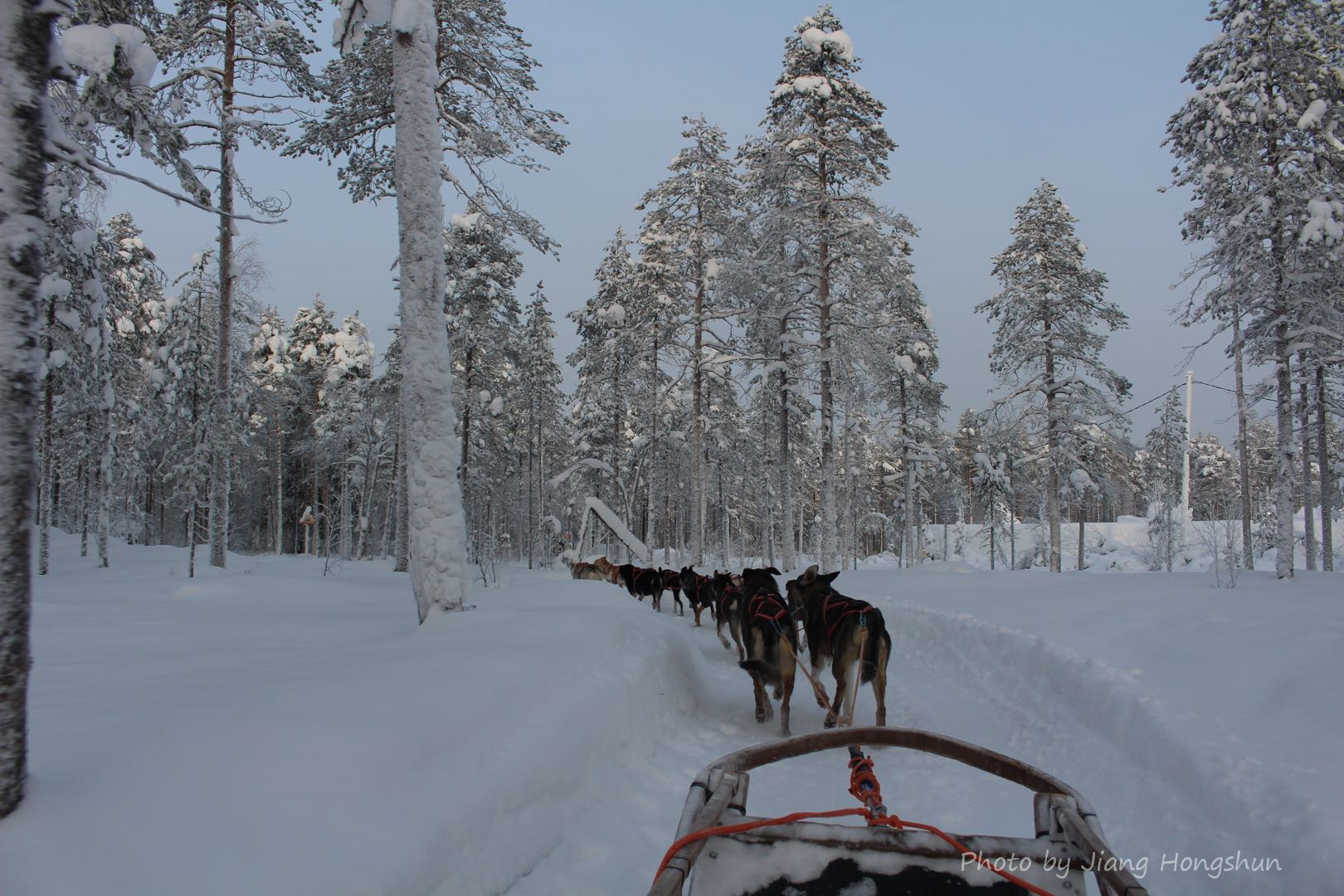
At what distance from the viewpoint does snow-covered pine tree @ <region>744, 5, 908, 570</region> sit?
1802 cm

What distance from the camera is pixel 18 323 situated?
8.09 feet

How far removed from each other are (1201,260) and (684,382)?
565 inches

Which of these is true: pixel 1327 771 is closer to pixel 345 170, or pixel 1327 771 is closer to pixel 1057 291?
pixel 345 170

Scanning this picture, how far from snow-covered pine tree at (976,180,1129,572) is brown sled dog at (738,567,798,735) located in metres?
20.0

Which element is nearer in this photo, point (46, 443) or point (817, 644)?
point (817, 644)

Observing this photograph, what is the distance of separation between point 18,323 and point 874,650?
20.1 ft

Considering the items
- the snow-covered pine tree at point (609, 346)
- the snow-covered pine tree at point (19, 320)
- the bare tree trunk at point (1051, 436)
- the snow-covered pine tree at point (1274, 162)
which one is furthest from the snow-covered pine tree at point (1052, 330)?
the snow-covered pine tree at point (19, 320)

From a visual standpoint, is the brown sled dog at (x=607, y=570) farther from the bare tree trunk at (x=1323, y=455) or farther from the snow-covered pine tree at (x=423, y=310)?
the bare tree trunk at (x=1323, y=455)

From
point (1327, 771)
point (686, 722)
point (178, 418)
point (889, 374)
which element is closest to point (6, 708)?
point (686, 722)

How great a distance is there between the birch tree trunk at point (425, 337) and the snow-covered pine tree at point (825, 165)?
40.5ft

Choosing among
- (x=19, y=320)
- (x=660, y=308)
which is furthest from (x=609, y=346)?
(x=19, y=320)

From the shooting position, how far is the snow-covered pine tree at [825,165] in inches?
709

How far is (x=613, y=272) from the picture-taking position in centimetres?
2958

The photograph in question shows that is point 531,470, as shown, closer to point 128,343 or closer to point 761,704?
point 128,343
